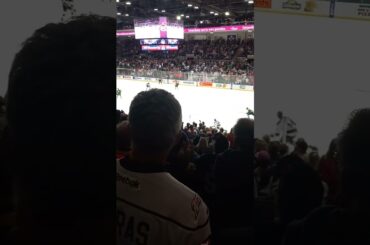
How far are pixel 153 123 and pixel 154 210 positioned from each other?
0.27 m

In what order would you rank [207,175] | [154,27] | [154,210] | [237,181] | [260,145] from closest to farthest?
[154,210], [154,27], [207,175], [237,181], [260,145]

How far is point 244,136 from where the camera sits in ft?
5.00

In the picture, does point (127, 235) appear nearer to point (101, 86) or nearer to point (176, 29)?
point (101, 86)

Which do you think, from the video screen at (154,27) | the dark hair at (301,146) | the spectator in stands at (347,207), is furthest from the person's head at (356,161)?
the video screen at (154,27)

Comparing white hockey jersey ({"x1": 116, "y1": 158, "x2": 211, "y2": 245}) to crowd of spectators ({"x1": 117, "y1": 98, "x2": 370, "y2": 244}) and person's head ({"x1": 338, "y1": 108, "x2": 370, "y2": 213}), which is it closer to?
crowd of spectators ({"x1": 117, "y1": 98, "x2": 370, "y2": 244})

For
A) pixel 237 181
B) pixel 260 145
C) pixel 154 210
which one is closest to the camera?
pixel 154 210

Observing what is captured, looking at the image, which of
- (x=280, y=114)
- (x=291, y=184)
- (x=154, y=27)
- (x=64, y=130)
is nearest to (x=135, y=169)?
(x=64, y=130)

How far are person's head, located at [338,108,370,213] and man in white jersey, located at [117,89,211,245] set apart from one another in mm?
886

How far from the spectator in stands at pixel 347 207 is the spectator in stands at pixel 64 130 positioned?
A: 1104 mm

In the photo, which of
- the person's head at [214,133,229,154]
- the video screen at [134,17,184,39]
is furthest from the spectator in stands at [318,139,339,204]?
the video screen at [134,17,184,39]

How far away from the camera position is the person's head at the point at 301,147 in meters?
1.69

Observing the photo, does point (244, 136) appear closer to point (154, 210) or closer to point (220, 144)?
point (220, 144)

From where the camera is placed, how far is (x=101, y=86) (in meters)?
0.92

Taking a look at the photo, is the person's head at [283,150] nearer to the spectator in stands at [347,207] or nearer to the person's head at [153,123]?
the spectator in stands at [347,207]
